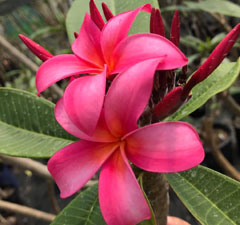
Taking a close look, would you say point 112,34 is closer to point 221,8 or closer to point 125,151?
point 125,151

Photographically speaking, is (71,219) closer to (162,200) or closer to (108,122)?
(162,200)

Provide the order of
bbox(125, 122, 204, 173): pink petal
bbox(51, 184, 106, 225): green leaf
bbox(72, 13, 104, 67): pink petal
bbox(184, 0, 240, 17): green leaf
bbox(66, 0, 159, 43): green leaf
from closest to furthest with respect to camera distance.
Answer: bbox(125, 122, 204, 173): pink petal, bbox(72, 13, 104, 67): pink petal, bbox(51, 184, 106, 225): green leaf, bbox(66, 0, 159, 43): green leaf, bbox(184, 0, 240, 17): green leaf

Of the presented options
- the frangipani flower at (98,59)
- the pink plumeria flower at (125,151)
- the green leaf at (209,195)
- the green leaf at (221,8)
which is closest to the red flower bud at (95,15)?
the frangipani flower at (98,59)

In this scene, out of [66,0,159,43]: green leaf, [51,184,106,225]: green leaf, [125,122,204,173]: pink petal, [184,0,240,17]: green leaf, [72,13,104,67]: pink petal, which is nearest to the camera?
[125,122,204,173]: pink petal

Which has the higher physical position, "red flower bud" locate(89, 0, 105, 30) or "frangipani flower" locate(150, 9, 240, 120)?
"red flower bud" locate(89, 0, 105, 30)

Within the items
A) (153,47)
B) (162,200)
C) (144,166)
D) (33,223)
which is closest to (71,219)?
(162,200)

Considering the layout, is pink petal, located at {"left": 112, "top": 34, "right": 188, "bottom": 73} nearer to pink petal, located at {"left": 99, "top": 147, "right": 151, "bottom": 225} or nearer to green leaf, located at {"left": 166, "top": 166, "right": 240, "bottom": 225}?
pink petal, located at {"left": 99, "top": 147, "right": 151, "bottom": 225}

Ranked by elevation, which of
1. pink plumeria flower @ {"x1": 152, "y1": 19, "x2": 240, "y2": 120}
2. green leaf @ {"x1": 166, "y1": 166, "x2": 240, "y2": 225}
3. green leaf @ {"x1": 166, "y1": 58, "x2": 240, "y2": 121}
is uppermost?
pink plumeria flower @ {"x1": 152, "y1": 19, "x2": 240, "y2": 120}

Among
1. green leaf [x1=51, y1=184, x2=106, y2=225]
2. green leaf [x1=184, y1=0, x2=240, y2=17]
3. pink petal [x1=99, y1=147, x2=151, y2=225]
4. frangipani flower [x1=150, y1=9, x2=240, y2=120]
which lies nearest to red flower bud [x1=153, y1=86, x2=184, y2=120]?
frangipani flower [x1=150, y1=9, x2=240, y2=120]
